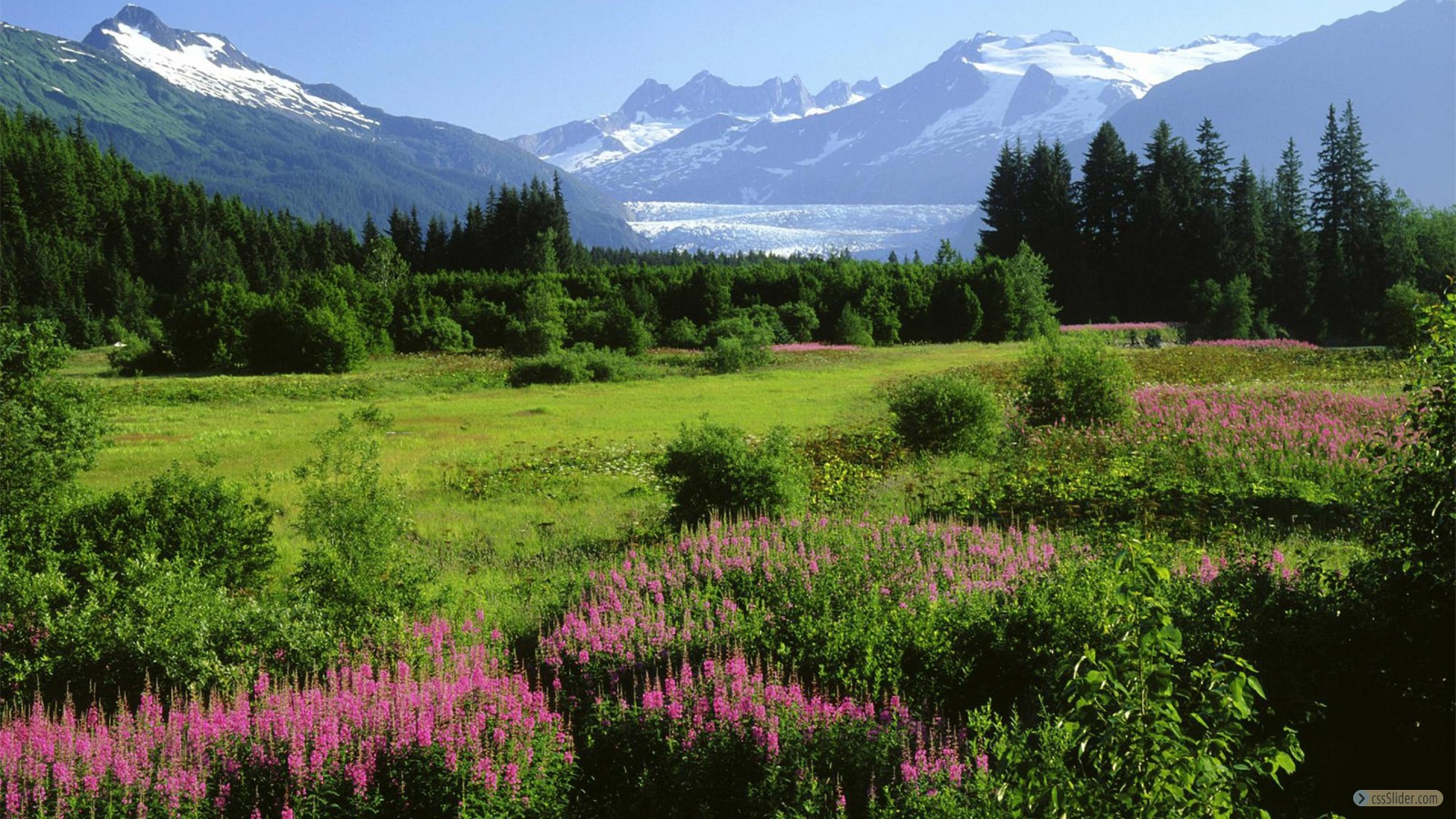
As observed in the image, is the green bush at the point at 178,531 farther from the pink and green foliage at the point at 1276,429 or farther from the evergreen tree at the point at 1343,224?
the evergreen tree at the point at 1343,224

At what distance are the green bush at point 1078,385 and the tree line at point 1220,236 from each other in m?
41.4

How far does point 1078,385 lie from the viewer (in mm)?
20234

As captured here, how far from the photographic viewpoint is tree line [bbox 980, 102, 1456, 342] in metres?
65.7

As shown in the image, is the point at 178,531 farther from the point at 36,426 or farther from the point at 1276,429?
the point at 1276,429

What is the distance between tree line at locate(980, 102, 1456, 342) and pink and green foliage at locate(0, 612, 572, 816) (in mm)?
59562

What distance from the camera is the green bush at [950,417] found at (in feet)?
60.2

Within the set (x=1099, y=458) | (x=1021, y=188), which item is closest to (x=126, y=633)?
(x=1099, y=458)

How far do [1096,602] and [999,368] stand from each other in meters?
29.6

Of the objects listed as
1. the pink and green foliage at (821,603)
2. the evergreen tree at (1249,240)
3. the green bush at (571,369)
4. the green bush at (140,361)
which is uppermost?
the evergreen tree at (1249,240)

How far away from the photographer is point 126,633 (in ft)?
25.7

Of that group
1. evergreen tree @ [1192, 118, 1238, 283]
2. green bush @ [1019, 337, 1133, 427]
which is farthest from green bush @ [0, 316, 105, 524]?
evergreen tree @ [1192, 118, 1238, 283]

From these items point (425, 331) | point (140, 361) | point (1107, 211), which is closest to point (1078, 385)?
point (425, 331)

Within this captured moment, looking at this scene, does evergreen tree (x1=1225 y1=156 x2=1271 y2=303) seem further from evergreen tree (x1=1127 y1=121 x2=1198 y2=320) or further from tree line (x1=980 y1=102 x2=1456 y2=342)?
evergreen tree (x1=1127 y1=121 x2=1198 y2=320)

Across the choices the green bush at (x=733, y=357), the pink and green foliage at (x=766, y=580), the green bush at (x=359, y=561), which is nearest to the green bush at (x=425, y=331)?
the green bush at (x=733, y=357)
